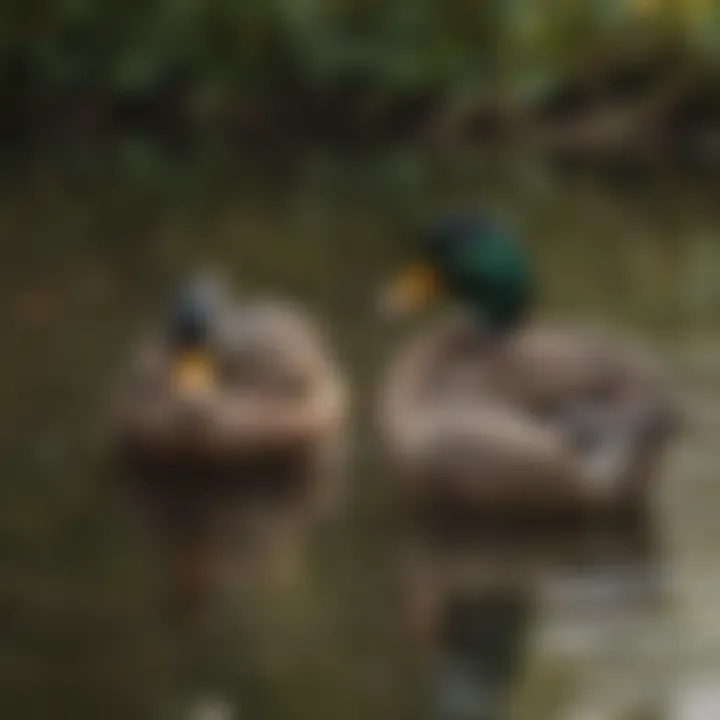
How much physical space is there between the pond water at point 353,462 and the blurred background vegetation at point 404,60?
2794 mm

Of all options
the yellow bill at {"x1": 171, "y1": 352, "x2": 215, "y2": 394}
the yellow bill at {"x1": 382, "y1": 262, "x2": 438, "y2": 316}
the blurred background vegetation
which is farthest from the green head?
the blurred background vegetation

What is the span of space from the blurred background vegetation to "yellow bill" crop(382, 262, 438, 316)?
979 centimetres

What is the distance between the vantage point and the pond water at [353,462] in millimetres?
4230

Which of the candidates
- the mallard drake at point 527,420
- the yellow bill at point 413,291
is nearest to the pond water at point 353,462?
the mallard drake at point 527,420

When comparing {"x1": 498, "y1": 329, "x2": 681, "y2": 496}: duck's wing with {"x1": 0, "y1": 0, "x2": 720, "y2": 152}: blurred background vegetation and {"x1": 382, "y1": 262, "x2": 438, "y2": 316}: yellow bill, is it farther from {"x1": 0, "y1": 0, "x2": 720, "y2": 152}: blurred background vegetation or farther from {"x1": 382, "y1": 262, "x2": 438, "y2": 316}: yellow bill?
{"x1": 0, "y1": 0, "x2": 720, "y2": 152}: blurred background vegetation

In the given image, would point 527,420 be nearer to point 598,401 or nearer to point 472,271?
point 598,401

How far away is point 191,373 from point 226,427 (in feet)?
0.50

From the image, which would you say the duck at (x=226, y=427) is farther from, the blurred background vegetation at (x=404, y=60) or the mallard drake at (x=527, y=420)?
the blurred background vegetation at (x=404, y=60)

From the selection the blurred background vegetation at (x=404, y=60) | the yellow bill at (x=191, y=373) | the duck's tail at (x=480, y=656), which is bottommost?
the duck's tail at (x=480, y=656)

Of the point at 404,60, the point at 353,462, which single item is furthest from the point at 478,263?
the point at 404,60

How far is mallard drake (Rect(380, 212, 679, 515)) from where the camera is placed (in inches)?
215

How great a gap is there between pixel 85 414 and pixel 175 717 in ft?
7.83

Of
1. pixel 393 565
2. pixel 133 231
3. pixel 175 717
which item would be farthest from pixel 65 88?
pixel 175 717

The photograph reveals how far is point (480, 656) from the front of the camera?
4473 mm
